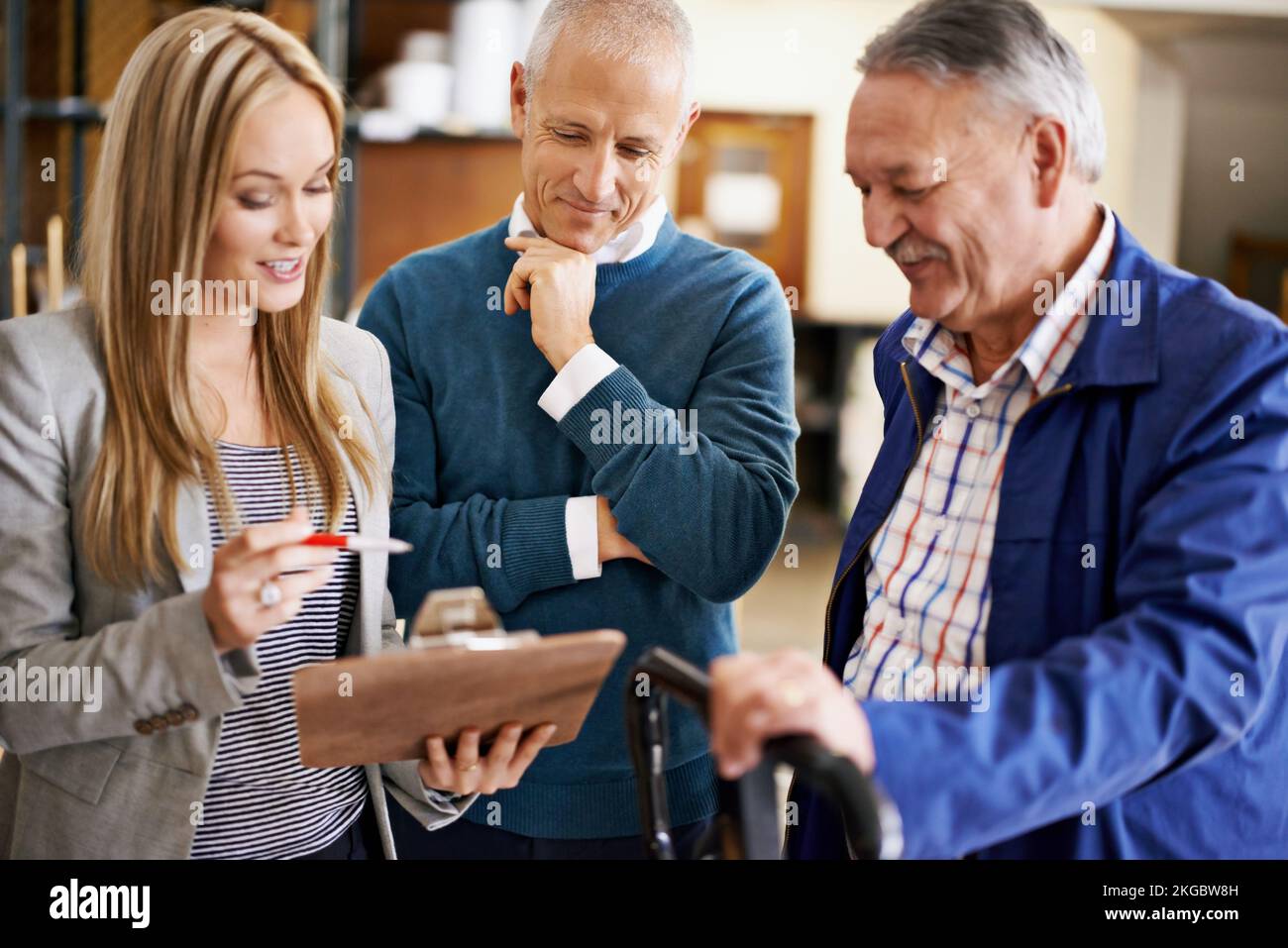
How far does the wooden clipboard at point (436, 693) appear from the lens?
43.3 inches

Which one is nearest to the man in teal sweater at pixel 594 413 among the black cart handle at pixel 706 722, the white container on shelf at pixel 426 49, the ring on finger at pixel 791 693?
the black cart handle at pixel 706 722

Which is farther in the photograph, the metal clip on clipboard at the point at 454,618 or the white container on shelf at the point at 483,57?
the white container on shelf at the point at 483,57

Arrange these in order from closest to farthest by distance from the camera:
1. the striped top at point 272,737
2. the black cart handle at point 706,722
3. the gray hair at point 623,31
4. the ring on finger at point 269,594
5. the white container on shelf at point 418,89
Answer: the black cart handle at point 706,722 < the ring on finger at point 269,594 < the striped top at point 272,737 < the gray hair at point 623,31 < the white container on shelf at point 418,89

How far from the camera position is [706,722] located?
1070 mm

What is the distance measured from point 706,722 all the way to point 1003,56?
0.69 meters

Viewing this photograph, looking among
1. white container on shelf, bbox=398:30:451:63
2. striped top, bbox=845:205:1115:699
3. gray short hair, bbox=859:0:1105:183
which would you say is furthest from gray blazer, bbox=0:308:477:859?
white container on shelf, bbox=398:30:451:63

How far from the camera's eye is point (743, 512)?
4.99 feet

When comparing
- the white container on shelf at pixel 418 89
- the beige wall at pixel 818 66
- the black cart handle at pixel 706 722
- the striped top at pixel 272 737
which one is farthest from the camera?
the beige wall at pixel 818 66

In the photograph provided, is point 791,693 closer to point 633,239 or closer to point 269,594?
point 269,594

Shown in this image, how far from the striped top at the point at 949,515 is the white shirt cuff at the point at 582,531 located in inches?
12.8

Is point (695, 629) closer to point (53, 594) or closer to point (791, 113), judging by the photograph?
point (53, 594)

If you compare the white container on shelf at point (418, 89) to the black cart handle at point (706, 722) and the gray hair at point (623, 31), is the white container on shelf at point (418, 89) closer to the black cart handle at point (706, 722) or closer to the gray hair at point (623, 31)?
the gray hair at point (623, 31)
